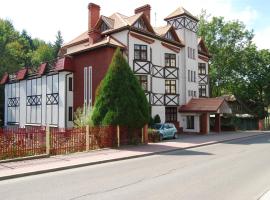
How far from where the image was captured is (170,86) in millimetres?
34906

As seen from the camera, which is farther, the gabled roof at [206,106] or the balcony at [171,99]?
the gabled roof at [206,106]

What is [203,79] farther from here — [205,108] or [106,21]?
[106,21]

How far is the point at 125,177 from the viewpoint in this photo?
449 inches

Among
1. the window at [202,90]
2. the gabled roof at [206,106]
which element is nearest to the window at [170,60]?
the gabled roof at [206,106]

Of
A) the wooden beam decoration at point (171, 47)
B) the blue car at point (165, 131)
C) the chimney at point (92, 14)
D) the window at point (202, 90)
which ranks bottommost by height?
the blue car at point (165, 131)

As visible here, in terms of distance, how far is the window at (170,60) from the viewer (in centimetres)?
3450

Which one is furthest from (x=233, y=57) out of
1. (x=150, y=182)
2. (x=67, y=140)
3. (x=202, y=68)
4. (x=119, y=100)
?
(x=150, y=182)

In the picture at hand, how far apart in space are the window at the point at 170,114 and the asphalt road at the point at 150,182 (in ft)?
65.7

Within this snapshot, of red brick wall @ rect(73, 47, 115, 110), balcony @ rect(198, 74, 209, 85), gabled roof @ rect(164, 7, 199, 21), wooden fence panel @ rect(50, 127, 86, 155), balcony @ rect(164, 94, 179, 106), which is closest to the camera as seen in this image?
wooden fence panel @ rect(50, 127, 86, 155)

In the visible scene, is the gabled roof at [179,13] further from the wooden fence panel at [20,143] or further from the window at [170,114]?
the wooden fence panel at [20,143]

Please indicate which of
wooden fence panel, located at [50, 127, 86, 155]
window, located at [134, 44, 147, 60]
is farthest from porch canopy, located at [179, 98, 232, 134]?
wooden fence panel, located at [50, 127, 86, 155]

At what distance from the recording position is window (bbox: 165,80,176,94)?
114 ft

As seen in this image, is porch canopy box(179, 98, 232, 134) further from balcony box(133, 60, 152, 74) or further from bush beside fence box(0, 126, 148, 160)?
bush beside fence box(0, 126, 148, 160)

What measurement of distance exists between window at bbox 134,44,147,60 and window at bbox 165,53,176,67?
406cm
